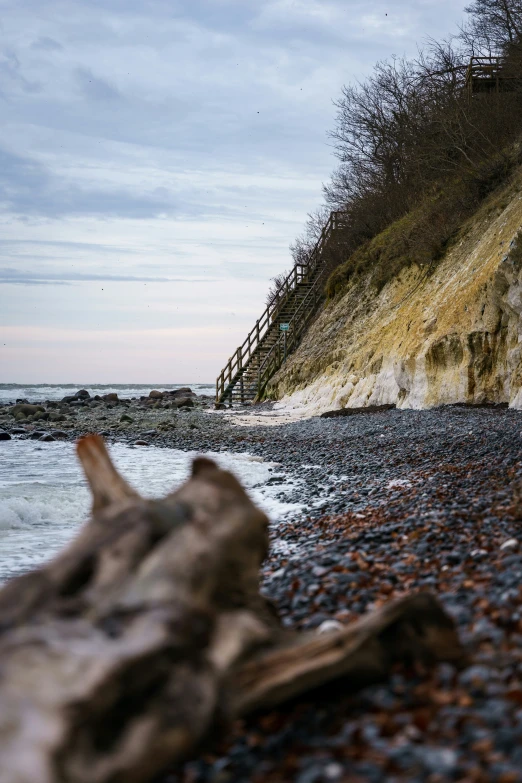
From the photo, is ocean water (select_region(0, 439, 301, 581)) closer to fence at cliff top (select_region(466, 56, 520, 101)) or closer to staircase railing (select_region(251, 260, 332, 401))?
fence at cliff top (select_region(466, 56, 520, 101))

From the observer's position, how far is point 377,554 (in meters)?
4.74

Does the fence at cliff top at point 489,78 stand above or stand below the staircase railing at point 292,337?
above

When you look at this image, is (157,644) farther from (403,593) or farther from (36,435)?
(36,435)

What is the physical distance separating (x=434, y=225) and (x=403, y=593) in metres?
19.8

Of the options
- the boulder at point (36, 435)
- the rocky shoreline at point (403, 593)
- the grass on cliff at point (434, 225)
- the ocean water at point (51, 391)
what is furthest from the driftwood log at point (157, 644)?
the ocean water at point (51, 391)

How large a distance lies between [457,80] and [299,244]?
29.4 meters

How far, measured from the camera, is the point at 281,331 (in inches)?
Result: 1416

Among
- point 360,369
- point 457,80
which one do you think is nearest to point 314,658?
point 360,369

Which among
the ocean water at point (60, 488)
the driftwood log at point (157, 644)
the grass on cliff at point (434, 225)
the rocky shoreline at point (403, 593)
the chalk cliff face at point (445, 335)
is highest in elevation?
the grass on cliff at point (434, 225)

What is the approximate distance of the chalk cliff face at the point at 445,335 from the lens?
14508 millimetres

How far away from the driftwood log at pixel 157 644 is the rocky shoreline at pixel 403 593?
0.13 meters

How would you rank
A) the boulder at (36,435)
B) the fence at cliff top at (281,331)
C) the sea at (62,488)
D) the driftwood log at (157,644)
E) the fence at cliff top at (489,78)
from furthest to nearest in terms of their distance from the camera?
the fence at cliff top at (281,331), the fence at cliff top at (489,78), the boulder at (36,435), the sea at (62,488), the driftwood log at (157,644)

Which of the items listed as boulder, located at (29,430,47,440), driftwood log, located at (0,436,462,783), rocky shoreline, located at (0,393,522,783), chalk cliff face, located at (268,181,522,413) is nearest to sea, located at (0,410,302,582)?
rocky shoreline, located at (0,393,522,783)

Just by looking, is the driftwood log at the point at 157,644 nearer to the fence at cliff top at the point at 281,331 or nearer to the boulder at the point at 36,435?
the boulder at the point at 36,435
